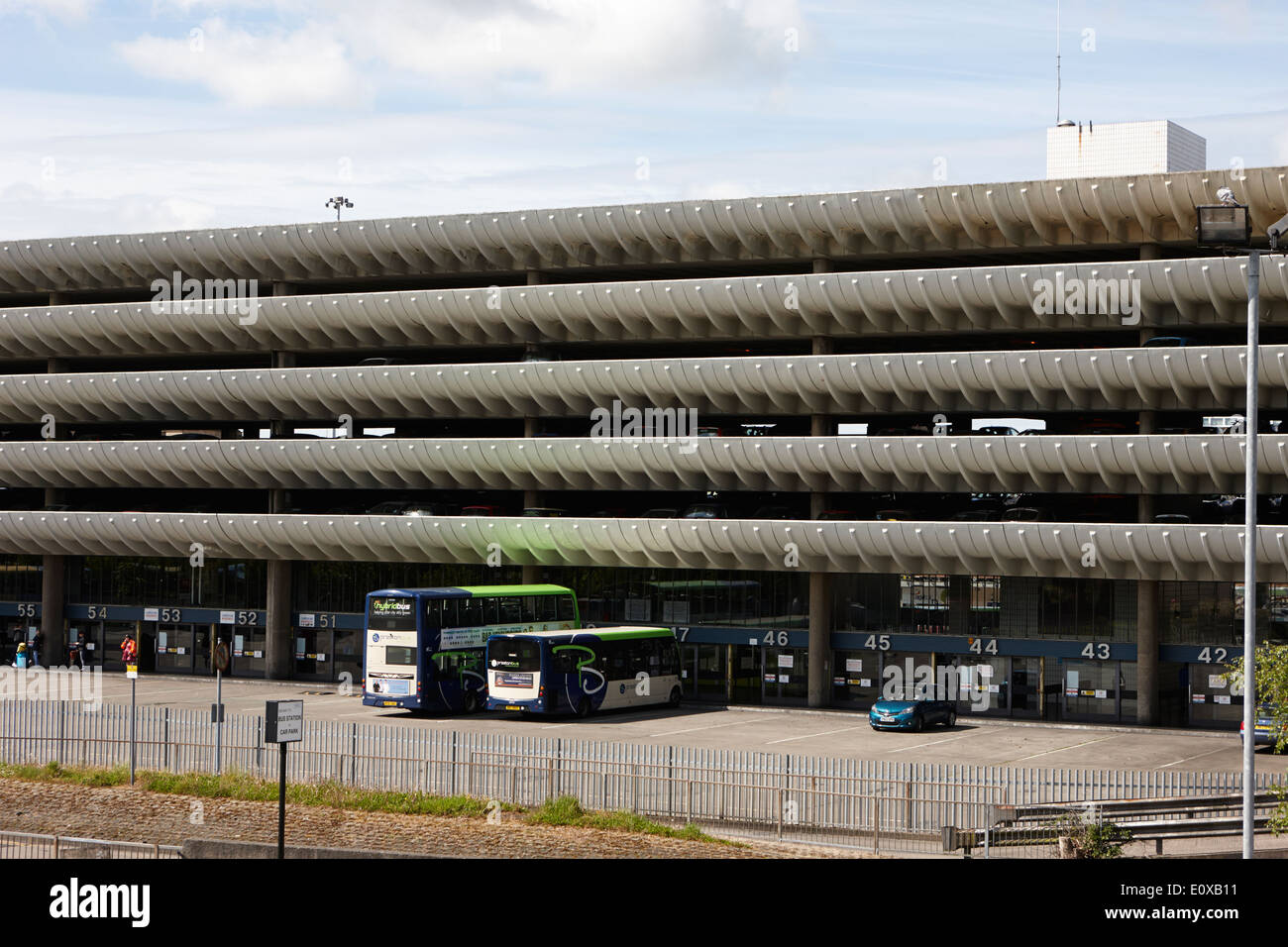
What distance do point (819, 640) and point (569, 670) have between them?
13490 mm

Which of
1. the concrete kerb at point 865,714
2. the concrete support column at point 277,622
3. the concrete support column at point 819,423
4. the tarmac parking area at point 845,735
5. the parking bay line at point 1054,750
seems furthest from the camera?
the concrete support column at point 277,622

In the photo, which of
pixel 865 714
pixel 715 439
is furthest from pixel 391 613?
pixel 865 714

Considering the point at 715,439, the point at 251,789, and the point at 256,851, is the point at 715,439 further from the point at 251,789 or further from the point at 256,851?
the point at 256,851

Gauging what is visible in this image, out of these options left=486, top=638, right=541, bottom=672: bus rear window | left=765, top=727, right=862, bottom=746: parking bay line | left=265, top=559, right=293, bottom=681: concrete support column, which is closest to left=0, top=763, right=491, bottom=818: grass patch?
left=486, top=638, right=541, bottom=672: bus rear window

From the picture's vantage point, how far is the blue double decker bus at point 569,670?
4962 centimetres

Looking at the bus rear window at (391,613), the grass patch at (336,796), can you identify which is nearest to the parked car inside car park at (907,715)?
the bus rear window at (391,613)

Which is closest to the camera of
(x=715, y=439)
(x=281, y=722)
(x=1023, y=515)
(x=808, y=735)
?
(x=281, y=722)

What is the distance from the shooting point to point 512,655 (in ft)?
165

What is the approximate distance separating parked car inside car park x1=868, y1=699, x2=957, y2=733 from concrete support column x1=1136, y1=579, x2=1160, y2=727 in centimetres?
803

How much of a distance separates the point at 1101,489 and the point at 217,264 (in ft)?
137

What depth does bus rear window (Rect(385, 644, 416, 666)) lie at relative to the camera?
49878 mm

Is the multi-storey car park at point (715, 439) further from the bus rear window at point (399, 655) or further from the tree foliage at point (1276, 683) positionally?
the tree foliage at point (1276, 683)

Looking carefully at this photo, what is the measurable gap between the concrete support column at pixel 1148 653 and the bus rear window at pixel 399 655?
27.1 meters
